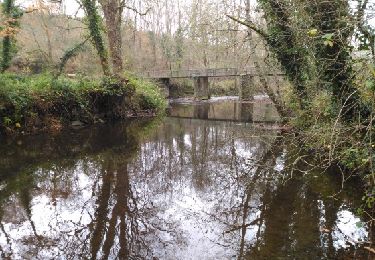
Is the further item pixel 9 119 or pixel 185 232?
pixel 9 119

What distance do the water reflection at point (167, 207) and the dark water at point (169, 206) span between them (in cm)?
2

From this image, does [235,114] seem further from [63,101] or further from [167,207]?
[167,207]

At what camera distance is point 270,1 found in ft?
31.4

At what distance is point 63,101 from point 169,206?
390 inches

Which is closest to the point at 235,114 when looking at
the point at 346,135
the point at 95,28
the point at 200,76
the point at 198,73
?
the point at 95,28

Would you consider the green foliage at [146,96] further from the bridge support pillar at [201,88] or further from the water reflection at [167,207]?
the bridge support pillar at [201,88]

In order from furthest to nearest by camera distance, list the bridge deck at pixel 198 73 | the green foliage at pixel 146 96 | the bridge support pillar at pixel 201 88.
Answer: the bridge support pillar at pixel 201 88, the bridge deck at pixel 198 73, the green foliage at pixel 146 96

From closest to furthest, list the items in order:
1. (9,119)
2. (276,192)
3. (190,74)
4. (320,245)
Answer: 1. (320,245)
2. (276,192)
3. (9,119)
4. (190,74)

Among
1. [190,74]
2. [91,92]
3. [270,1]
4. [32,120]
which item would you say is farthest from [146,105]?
[190,74]

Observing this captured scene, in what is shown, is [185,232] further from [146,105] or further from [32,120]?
[146,105]

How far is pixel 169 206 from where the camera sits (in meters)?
6.02

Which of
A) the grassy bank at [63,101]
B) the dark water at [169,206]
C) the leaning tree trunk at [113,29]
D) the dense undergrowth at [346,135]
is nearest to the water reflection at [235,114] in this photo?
the grassy bank at [63,101]

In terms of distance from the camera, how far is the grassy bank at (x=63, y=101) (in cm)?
1257

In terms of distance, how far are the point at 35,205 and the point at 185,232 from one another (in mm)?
2807
